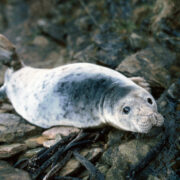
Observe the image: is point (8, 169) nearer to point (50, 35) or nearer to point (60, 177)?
point (60, 177)

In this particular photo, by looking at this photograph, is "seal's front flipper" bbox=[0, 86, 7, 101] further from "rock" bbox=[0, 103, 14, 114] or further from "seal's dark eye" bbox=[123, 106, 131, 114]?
"seal's dark eye" bbox=[123, 106, 131, 114]

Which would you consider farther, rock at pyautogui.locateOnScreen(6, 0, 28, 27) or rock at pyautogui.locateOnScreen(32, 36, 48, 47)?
rock at pyautogui.locateOnScreen(6, 0, 28, 27)

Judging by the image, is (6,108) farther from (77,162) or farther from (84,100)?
(77,162)

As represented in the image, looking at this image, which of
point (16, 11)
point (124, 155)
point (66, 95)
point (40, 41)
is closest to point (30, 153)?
point (66, 95)

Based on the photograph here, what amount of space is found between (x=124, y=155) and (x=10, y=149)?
127 centimetres

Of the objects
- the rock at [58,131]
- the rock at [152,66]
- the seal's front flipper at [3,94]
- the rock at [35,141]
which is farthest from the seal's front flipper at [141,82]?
the seal's front flipper at [3,94]

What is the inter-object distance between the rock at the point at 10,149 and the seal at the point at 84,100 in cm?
48

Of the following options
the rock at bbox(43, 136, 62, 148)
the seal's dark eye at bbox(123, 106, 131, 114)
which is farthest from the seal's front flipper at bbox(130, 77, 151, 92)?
the rock at bbox(43, 136, 62, 148)

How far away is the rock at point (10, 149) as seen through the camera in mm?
2712

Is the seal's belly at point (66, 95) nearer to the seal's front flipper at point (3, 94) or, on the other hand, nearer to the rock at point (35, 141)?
the rock at point (35, 141)

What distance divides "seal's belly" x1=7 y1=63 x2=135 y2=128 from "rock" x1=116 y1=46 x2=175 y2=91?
1.81 feet

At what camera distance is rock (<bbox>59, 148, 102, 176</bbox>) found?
2514 mm

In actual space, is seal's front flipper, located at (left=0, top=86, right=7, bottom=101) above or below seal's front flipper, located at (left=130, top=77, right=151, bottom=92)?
below

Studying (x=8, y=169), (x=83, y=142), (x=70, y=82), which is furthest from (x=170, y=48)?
(x=8, y=169)
